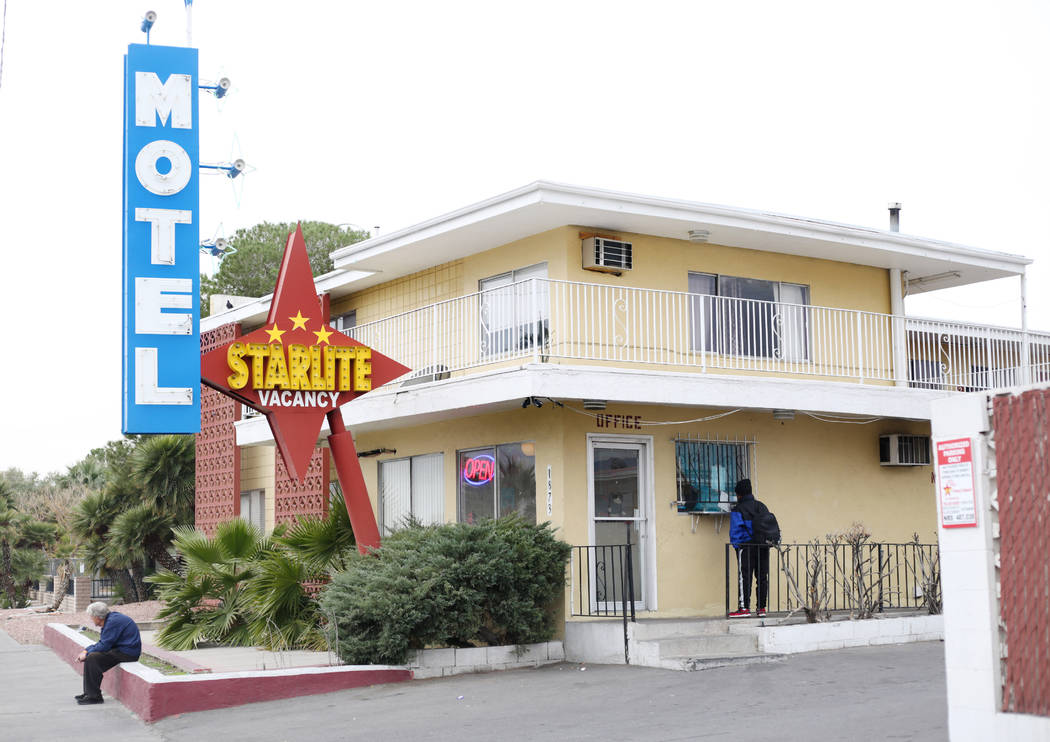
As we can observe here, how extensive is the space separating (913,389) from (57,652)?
600 inches

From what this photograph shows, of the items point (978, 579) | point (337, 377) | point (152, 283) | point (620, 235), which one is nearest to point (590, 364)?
point (620, 235)

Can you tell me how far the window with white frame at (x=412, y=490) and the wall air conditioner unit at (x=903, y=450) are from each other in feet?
23.2

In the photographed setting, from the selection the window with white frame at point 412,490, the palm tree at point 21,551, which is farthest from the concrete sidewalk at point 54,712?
the palm tree at point 21,551

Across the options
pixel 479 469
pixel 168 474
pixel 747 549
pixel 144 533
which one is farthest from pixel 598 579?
pixel 168 474

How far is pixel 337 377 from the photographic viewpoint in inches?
615

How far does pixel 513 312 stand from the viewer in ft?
55.6

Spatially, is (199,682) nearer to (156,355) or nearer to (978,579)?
(156,355)

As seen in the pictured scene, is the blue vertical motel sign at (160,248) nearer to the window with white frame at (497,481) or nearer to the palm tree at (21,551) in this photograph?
the window with white frame at (497,481)

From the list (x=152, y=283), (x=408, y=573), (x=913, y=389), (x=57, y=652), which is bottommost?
A: (x=57, y=652)

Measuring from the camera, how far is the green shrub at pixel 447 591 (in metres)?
13.6

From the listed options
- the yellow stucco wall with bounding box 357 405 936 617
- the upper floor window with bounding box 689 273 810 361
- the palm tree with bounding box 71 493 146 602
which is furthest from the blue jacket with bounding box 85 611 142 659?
the palm tree with bounding box 71 493 146 602

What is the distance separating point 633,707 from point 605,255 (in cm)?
724

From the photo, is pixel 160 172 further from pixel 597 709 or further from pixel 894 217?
pixel 894 217

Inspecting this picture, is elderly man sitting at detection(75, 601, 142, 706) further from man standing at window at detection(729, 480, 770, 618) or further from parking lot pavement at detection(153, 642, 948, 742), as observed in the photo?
man standing at window at detection(729, 480, 770, 618)
